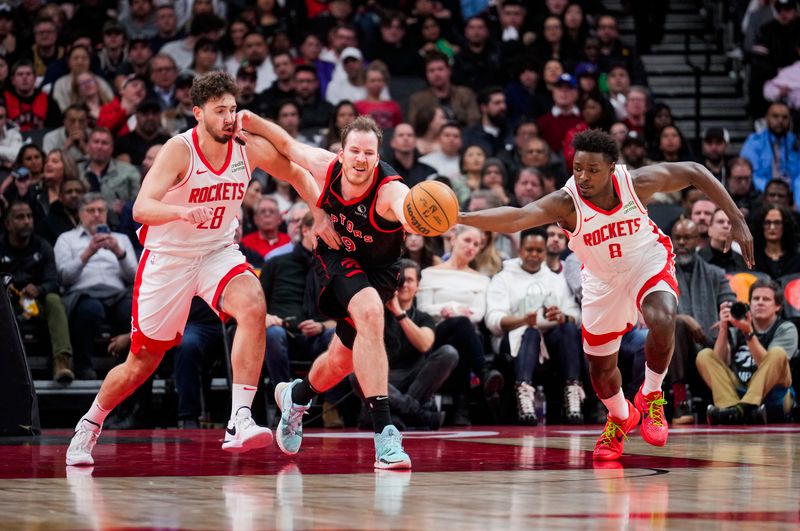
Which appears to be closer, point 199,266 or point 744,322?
point 199,266

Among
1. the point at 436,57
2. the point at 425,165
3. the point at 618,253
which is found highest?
the point at 436,57

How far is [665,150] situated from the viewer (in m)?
12.9

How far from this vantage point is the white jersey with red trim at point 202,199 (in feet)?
20.7

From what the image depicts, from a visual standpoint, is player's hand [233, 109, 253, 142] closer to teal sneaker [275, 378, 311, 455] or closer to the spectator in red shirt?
teal sneaker [275, 378, 311, 455]

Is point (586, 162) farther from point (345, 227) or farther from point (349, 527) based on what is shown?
point (349, 527)

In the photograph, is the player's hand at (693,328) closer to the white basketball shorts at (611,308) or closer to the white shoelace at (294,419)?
the white basketball shorts at (611,308)

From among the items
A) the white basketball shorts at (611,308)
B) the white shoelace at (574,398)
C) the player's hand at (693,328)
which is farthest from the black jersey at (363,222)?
the player's hand at (693,328)

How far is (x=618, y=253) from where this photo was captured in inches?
269

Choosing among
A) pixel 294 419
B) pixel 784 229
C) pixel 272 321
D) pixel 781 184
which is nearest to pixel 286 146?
pixel 294 419

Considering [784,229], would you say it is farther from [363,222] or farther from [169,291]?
[169,291]

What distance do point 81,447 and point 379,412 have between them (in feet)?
4.96

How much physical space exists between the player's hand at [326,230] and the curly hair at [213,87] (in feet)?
2.49

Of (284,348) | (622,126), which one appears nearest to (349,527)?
(284,348)

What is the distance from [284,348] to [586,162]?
3.63 m
